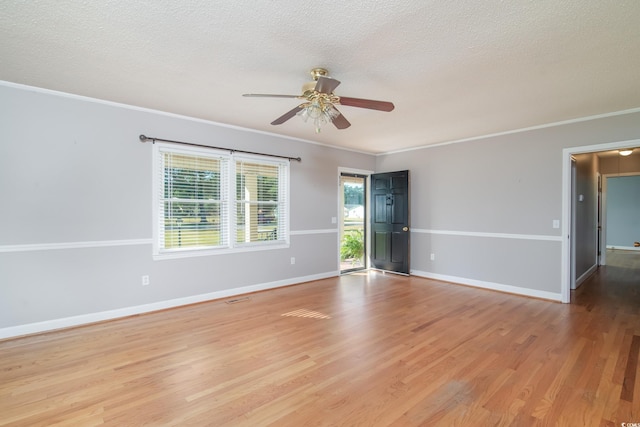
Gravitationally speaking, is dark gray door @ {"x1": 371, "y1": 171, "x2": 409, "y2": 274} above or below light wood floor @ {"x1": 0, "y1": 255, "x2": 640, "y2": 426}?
above

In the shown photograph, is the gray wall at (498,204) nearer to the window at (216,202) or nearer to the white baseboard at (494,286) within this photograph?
the white baseboard at (494,286)

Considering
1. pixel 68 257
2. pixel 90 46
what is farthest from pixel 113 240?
pixel 90 46

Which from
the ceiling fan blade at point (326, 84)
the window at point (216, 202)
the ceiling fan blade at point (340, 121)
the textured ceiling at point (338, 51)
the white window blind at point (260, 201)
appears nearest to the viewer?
the textured ceiling at point (338, 51)

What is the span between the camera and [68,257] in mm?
3322

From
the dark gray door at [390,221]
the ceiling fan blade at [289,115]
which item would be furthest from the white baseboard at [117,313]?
the ceiling fan blade at [289,115]

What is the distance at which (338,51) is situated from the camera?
237 cm

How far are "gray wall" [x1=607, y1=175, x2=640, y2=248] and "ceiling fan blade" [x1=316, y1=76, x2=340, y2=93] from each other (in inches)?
419

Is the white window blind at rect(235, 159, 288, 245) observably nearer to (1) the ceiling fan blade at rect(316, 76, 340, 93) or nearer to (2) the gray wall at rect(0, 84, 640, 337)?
(2) the gray wall at rect(0, 84, 640, 337)

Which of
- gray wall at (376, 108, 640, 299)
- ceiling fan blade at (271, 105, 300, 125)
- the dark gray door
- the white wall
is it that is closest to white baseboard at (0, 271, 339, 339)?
the white wall

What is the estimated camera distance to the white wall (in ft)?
10.1

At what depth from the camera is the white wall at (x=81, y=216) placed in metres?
3.07

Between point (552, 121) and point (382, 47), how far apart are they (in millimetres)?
3486

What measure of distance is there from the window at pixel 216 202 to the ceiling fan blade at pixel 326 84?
2.49m

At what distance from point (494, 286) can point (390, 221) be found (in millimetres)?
2209
